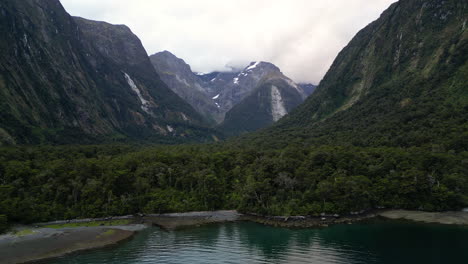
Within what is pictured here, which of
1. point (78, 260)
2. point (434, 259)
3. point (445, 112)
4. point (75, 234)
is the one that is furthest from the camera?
point (445, 112)

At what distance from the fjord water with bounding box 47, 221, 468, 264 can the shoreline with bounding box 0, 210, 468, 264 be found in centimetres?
448

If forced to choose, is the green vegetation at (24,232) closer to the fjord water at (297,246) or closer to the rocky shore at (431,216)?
the fjord water at (297,246)

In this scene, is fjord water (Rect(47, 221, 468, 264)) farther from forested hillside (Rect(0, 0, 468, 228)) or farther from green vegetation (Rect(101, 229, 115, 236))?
forested hillside (Rect(0, 0, 468, 228))

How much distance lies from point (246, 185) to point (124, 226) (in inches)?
1618

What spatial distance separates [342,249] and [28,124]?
665ft

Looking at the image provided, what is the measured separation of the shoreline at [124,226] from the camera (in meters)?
71.1

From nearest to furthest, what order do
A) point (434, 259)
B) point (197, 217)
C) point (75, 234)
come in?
point (434, 259)
point (75, 234)
point (197, 217)

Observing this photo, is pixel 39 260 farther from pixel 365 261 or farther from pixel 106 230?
pixel 365 261

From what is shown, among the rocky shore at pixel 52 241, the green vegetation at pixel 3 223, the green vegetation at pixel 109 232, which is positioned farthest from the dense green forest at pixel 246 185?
the green vegetation at pixel 109 232

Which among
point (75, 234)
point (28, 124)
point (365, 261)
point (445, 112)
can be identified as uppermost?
point (28, 124)

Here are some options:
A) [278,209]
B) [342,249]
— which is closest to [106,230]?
[278,209]

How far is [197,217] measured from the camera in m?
102

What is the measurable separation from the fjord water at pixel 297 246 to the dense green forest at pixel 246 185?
15156 millimetres

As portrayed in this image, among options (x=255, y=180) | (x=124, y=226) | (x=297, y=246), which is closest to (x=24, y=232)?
(x=124, y=226)
